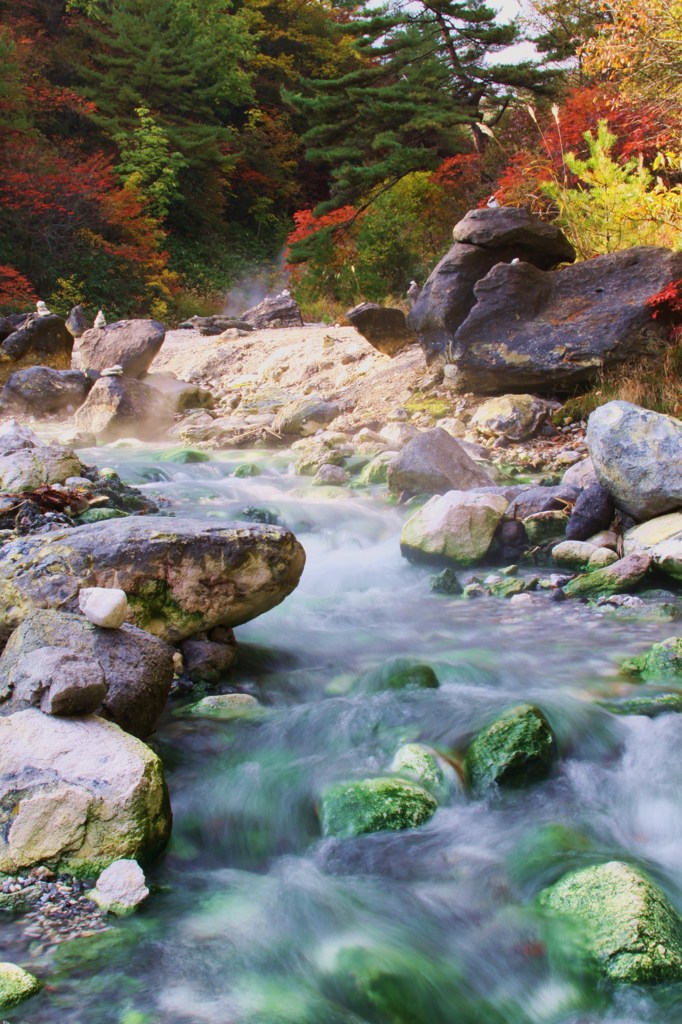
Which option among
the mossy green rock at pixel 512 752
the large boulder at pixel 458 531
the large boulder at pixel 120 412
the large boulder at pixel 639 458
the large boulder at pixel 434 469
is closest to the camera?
the mossy green rock at pixel 512 752

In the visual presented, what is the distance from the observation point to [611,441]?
213 inches

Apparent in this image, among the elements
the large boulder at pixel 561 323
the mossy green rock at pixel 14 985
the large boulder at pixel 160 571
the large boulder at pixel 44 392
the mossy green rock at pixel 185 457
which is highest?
the large boulder at pixel 561 323

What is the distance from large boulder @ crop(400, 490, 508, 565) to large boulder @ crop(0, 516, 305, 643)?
1.88m

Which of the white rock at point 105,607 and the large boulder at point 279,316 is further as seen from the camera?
the large boulder at point 279,316

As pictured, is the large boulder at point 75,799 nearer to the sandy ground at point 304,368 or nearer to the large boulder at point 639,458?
the large boulder at point 639,458

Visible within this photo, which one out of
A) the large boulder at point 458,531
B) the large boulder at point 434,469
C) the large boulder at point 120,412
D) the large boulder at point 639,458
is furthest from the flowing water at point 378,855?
the large boulder at point 120,412

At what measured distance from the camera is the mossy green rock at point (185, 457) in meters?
9.07

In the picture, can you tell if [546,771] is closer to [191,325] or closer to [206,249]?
[191,325]

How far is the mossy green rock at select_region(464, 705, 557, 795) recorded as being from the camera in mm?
2941


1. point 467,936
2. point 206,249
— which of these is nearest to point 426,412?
point 467,936

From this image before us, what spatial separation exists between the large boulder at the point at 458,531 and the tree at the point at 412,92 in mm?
12395

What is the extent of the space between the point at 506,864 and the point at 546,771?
0.52m

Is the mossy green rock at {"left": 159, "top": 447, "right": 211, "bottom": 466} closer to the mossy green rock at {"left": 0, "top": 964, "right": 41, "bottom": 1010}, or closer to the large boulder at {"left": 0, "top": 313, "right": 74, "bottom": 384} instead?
the large boulder at {"left": 0, "top": 313, "right": 74, "bottom": 384}

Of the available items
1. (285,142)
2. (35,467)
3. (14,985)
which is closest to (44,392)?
(35,467)
